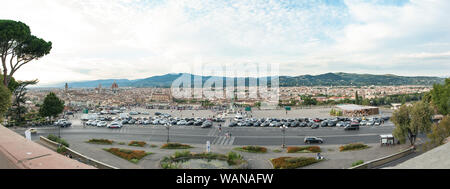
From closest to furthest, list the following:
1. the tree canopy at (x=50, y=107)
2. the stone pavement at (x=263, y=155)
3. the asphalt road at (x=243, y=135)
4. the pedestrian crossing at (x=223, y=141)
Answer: the stone pavement at (x=263, y=155) < the pedestrian crossing at (x=223, y=141) < the asphalt road at (x=243, y=135) < the tree canopy at (x=50, y=107)

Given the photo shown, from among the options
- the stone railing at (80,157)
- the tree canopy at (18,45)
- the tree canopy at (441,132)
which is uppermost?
the tree canopy at (18,45)

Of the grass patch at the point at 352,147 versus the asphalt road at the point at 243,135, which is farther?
the asphalt road at the point at 243,135

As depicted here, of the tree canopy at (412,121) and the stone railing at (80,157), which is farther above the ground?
the tree canopy at (412,121)

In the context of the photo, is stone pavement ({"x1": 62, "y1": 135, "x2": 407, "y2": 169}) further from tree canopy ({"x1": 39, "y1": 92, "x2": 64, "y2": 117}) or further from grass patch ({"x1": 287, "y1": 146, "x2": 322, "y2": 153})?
tree canopy ({"x1": 39, "y1": 92, "x2": 64, "y2": 117})

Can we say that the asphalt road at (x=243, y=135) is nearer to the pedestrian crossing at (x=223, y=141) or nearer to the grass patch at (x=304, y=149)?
the pedestrian crossing at (x=223, y=141)

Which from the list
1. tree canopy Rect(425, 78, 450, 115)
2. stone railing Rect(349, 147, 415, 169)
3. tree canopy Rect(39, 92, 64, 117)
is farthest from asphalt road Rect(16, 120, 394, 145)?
tree canopy Rect(39, 92, 64, 117)

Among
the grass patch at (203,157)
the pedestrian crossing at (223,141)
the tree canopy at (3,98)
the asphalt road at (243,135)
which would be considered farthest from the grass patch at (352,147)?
the tree canopy at (3,98)

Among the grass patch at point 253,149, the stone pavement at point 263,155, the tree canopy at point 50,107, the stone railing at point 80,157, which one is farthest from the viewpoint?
the tree canopy at point 50,107

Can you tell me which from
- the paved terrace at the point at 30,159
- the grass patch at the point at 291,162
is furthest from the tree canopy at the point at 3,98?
the grass patch at the point at 291,162
